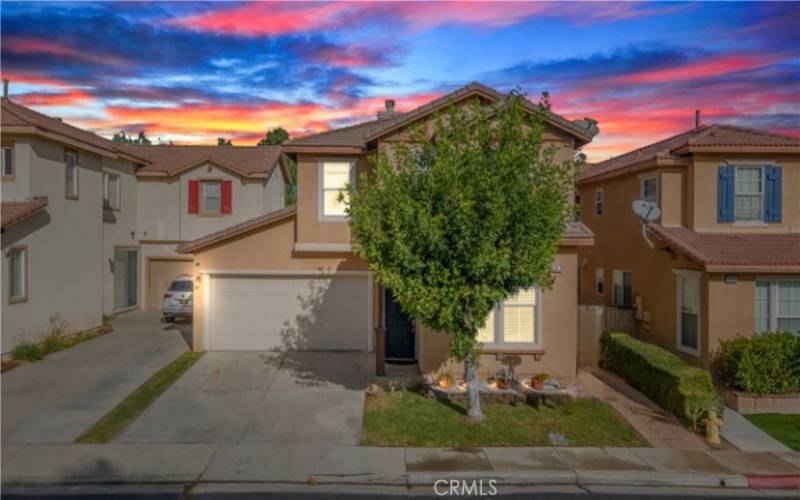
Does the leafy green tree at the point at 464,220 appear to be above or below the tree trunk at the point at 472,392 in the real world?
above

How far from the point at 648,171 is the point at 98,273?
16631 millimetres

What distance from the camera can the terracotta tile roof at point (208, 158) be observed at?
82.7 ft

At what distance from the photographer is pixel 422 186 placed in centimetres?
1056

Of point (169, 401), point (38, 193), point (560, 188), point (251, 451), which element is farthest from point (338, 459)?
point (38, 193)

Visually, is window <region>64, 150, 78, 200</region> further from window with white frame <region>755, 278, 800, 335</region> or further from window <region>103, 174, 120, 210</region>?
window with white frame <region>755, 278, 800, 335</region>

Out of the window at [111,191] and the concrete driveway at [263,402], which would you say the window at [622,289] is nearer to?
the concrete driveway at [263,402]

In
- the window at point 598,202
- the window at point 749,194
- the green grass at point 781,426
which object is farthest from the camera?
the window at point 598,202

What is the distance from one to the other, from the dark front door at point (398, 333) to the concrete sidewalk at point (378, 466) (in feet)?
18.2

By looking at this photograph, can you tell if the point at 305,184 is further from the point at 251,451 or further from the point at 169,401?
the point at 251,451

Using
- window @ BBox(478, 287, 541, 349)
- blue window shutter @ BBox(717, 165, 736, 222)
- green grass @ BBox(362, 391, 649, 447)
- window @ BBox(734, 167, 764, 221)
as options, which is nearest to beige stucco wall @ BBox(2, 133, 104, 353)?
green grass @ BBox(362, 391, 649, 447)

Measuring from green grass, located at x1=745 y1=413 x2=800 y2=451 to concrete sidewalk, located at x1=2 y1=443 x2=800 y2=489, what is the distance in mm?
900

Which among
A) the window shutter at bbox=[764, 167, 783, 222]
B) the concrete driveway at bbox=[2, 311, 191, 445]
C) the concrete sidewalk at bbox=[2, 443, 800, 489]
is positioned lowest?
the concrete sidewalk at bbox=[2, 443, 800, 489]

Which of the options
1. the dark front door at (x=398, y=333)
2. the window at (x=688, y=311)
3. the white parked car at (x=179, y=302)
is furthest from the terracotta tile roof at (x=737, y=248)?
the white parked car at (x=179, y=302)

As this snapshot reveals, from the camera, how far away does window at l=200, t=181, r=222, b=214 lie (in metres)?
25.5
